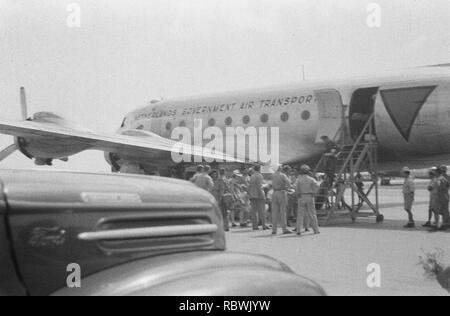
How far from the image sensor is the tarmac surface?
6770mm

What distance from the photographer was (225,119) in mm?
19953

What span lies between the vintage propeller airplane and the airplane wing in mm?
24

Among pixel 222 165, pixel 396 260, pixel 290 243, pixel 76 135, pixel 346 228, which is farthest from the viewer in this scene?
pixel 222 165

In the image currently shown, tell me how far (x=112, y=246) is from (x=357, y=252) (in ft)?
23.2

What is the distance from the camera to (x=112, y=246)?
2973 mm

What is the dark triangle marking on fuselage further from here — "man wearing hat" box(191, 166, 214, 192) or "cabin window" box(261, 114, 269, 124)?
"man wearing hat" box(191, 166, 214, 192)

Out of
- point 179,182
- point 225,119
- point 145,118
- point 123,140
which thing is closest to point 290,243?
point 123,140

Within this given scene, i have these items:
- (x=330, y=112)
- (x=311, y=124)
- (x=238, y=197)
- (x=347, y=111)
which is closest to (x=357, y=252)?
(x=238, y=197)

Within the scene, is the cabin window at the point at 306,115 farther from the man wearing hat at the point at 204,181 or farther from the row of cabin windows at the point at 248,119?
the man wearing hat at the point at 204,181

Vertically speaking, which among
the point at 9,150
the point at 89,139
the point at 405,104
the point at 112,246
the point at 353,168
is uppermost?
the point at 405,104

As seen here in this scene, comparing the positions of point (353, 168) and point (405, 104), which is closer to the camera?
point (405, 104)

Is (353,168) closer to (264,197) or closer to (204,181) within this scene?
(264,197)
